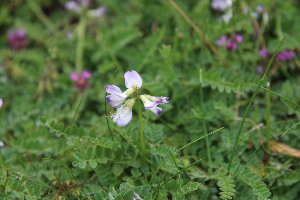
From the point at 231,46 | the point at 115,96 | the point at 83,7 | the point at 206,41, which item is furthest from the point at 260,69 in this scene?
the point at 83,7

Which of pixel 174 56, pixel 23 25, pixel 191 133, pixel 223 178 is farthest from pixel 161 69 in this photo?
pixel 23 25

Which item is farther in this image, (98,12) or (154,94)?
(98,12)

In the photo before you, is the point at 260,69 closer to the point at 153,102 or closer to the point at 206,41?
the point at 206,41

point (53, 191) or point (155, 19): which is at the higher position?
→ point (155, 19)

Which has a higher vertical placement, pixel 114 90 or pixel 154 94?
pixel 114 90

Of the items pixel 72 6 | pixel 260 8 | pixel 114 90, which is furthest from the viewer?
pixel 72 6

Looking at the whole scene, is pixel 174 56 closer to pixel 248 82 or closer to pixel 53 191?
pixel 248 82

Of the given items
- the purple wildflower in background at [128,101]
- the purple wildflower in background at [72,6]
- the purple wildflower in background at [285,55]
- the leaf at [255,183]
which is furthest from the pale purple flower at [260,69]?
the purple wildflower in background at [72,6]
